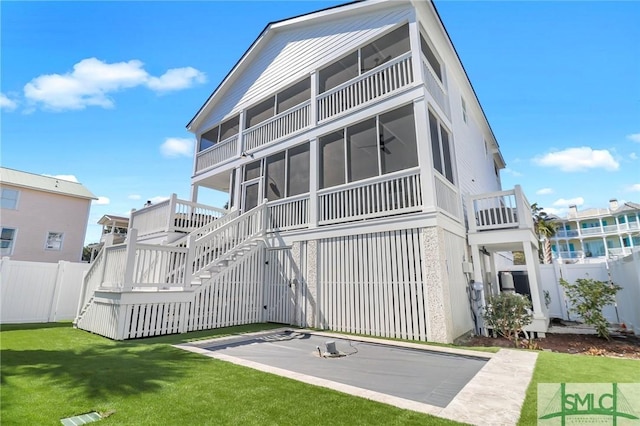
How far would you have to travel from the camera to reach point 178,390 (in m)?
3.23

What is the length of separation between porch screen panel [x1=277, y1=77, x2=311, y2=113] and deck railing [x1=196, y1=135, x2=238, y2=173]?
2731mm

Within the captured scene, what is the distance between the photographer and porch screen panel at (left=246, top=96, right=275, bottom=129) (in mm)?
12141

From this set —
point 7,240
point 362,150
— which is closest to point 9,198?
point 7,240

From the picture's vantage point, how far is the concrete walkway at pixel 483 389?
2577 mm

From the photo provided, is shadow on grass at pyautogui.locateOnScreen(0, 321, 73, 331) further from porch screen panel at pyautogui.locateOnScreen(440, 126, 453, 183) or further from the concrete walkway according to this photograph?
porch screen panel at pyautogui.locateOnScreen(440, 126, 453, 183)

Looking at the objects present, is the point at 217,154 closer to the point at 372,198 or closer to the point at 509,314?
the point at 372,198

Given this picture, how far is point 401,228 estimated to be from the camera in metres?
6.92

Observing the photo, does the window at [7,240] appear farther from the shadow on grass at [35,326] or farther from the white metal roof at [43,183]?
the shadow on grass at [35,326]

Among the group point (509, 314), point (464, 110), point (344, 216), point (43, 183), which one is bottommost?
point (509, 314)

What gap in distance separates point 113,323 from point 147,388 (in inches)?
171

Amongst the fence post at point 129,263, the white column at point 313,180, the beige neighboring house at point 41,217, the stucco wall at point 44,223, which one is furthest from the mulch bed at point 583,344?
the beige neighboring house at point 41,217

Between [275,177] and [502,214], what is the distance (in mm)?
7633

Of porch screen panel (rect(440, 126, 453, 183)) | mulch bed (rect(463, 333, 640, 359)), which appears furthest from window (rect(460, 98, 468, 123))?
mulch bed (rect(463, 333, 640, 359))

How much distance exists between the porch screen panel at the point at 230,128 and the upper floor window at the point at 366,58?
526 centimetres
